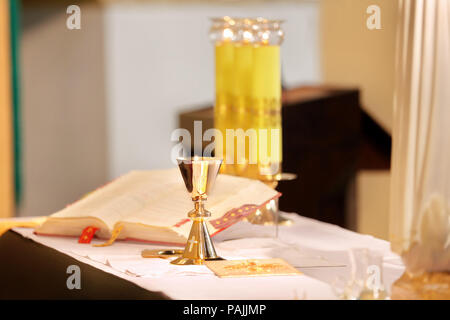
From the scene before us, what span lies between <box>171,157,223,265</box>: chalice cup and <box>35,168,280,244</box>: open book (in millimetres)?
102

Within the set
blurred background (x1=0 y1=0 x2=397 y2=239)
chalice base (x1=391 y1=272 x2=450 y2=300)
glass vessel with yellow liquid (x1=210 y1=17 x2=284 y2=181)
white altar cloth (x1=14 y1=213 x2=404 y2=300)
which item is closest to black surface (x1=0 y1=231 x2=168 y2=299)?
white altar cloth (x1=14 y1=213 x2=404 y2=300)

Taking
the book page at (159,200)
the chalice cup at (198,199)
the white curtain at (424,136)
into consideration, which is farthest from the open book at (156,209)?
the white curtain at (424,136)

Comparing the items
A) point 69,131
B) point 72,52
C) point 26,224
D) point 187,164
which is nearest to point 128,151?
point 69,131

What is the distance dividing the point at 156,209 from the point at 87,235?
131 millimetres

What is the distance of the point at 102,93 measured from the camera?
4508 mm

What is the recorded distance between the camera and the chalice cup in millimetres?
1215

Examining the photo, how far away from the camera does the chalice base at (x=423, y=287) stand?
40.9 inches

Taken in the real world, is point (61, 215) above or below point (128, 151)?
above

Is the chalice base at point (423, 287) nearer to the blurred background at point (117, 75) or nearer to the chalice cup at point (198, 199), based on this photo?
the chalice cup at point (198, 199)

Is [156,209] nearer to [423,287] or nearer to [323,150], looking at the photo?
[423,287]

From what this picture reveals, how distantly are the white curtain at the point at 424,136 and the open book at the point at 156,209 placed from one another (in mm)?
335

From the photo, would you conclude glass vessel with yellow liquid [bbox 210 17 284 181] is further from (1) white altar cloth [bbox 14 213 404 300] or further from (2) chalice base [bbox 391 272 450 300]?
(2) chalice base [bbox 391 272 450 300]
